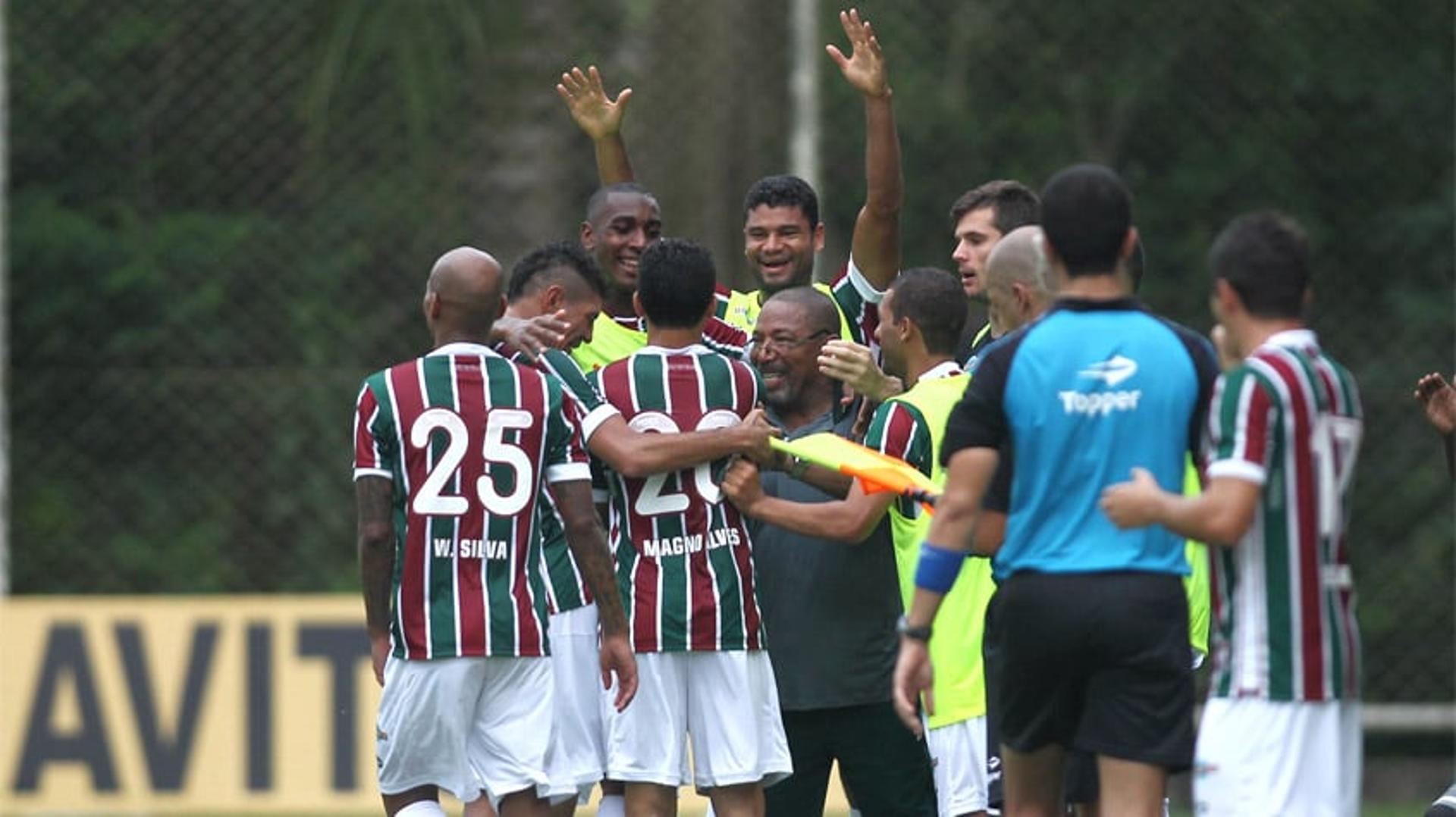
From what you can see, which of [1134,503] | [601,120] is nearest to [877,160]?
[601,120]

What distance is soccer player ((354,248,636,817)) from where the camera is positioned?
704 centimetres

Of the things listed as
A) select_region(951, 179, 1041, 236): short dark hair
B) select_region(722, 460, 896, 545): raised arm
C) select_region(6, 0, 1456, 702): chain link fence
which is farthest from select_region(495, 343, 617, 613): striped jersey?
select_region(6, 0, 1456, 702): chain link fence

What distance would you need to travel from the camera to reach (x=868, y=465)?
21.8ft

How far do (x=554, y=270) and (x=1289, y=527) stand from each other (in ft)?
9.67

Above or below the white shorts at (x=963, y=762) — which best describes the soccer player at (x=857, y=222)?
above

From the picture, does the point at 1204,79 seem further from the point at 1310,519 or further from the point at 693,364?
the point at 1310,519

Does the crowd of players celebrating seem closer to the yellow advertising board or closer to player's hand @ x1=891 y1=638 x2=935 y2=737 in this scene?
player's hand @ x1=891 y1=638 x2=935 y2=737

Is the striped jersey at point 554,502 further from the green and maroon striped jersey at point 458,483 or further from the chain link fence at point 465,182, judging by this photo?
the chain link fence at point 465,182

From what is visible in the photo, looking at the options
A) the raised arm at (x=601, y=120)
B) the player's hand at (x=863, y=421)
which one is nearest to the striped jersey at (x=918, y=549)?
the player's hand at (x=863, y=421)

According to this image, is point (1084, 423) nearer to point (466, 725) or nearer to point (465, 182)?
point (466, 725)

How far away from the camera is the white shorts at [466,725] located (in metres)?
7.12

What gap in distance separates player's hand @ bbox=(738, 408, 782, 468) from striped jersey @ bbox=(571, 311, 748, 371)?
827 millimetres

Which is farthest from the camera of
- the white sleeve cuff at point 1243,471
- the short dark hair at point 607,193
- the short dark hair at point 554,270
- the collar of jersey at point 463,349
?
the short dark hair at point 607,193

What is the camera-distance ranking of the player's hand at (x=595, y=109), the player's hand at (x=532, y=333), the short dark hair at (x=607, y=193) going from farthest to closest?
the player's hand at (x=595, y=109) → the short dark hair at (x=607, y=193) → the player's hand at (x=532, y=333)
